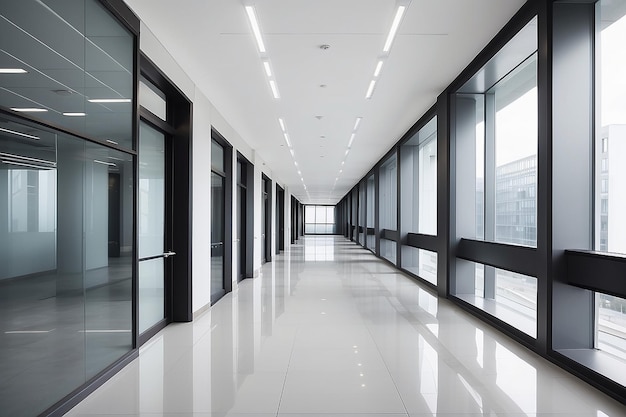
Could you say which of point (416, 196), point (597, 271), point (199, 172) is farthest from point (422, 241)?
point (597, 271)

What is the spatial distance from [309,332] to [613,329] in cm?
358

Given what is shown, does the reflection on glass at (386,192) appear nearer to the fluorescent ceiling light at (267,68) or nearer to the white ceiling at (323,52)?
the white ceiling at (323,52)

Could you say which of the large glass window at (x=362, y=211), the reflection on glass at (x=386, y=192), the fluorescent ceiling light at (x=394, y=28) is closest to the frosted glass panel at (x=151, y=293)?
the fluorescent ceiling light at (x=394, y=28)

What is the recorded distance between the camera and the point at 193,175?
287 inches

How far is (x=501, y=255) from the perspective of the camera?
259 inches

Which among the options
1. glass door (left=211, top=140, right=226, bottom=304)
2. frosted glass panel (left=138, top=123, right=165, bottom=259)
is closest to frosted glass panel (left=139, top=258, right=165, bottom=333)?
frosted glass panel (left=138, top=123, right=165, bottom=259)

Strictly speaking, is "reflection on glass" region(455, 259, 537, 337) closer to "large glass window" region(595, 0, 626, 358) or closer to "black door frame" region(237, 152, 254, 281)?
"large glass window" region(595, 0, 626, 358)

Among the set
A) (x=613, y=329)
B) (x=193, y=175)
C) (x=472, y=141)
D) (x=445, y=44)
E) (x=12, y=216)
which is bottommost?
(x=613, y=329)

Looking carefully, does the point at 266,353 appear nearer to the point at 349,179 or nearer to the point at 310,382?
the point at 310,382

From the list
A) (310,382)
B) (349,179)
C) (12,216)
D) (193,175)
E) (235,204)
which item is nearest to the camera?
(12,216)

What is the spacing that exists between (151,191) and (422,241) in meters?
7.61

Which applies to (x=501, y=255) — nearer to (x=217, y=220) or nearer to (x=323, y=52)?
(x=323, y=52)

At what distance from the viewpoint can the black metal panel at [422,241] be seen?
35.3 ft

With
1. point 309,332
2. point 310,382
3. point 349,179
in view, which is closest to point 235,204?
point 309,332
